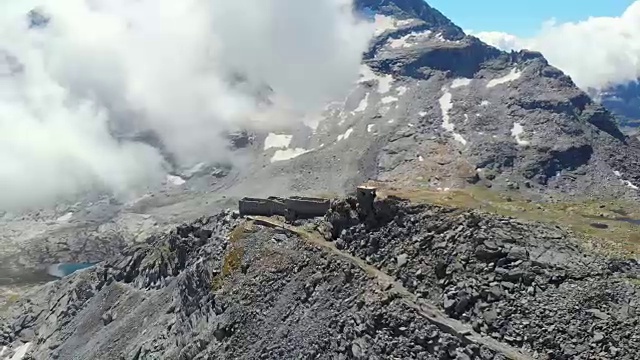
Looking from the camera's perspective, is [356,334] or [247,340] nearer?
[356,334]

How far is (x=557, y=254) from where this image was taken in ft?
208

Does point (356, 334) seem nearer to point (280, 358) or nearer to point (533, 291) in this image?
point (280, 358)

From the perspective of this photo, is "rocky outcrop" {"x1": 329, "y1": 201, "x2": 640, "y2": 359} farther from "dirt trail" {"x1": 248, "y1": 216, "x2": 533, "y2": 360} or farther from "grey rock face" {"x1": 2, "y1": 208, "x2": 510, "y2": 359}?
"grey rock face" {"x1": 2, "y1": 208, "x2": 510, "y2": 359}

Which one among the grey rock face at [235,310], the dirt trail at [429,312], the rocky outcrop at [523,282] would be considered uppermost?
the rocky outcrop at [523,282]

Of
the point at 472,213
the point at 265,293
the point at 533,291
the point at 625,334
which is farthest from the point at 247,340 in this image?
the point at 625,334

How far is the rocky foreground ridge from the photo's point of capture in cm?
5716

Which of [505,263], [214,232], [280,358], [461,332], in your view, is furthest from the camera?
[214,232]

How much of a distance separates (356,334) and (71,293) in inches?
4500

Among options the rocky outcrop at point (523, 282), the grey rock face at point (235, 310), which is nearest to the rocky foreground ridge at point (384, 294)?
→ the rocky outcrop at point (523, 282)

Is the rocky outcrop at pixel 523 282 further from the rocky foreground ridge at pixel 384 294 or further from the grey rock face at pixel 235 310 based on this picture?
the grey rock face at pixel 235 310

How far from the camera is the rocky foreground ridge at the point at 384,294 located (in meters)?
57.2

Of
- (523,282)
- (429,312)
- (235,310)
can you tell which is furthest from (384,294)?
(235,310)

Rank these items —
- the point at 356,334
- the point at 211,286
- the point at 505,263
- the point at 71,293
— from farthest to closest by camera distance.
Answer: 1. the point at 71,293
2. the point at 211,286
3. the point at 356,334
4. the point at 505,263

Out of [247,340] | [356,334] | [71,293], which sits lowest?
[71,293]
